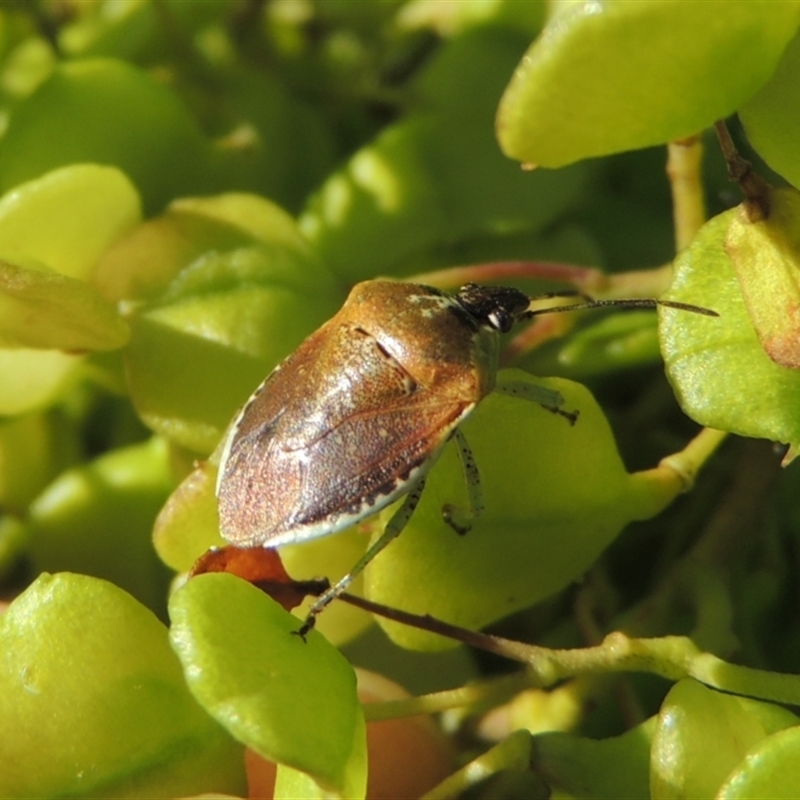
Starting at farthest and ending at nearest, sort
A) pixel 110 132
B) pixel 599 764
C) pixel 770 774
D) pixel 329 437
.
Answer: pixel 110 132 → pixel 329 437 → pixel 599 764 → pixel 770 774

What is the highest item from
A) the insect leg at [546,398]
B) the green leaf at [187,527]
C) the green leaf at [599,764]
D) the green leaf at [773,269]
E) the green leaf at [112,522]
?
the green leaf at [773,269]

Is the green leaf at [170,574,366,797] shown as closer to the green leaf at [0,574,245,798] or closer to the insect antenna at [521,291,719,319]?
the green leaf at [0,574,245,798]

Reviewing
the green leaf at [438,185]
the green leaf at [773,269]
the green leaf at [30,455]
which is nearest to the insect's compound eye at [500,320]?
the green leaf at [438,185]

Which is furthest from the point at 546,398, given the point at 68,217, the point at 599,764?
the point at 68,217

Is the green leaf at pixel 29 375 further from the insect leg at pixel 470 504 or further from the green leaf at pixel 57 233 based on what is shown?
the insect leg at pixel 470 504

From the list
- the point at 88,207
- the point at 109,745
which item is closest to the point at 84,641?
the point at 109,745

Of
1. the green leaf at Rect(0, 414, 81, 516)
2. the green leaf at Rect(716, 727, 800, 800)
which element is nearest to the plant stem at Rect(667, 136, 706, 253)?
A: the green leaf at Rect(716, 727, 800, 800)

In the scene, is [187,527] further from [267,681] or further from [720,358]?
[720,358]
